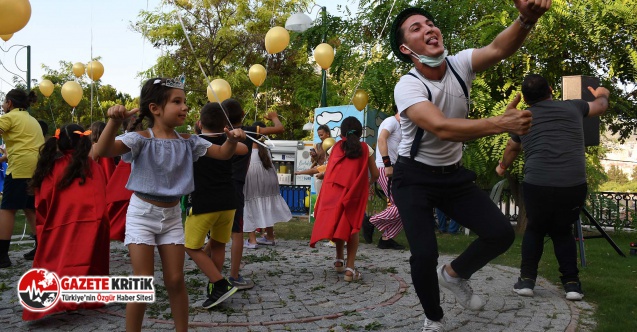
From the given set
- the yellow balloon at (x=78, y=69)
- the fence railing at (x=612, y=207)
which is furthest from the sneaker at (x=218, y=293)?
the fence railing at (x=612, y=207)

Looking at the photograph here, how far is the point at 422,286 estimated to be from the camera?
388 cm

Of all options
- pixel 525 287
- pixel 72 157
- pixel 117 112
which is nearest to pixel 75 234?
pixel 72 157

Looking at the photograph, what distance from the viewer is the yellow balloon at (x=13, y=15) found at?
4.90m

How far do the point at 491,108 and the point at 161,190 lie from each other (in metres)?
8.99

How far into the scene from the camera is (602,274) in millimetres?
6645

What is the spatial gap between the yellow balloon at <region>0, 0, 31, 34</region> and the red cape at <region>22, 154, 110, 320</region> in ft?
4.33

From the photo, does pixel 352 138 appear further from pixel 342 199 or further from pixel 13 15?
pixel 13 15

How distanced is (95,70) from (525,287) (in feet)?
30.5

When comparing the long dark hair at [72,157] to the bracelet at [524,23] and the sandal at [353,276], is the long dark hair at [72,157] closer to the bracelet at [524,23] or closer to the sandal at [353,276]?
the sandal at [353,276]

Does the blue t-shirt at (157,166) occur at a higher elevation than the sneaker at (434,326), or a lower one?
higher

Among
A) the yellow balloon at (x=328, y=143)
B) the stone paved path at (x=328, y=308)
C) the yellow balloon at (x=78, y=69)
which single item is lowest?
the stone paved path at (x=328, y=308)

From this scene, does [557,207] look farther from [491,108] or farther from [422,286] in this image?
[491,108]

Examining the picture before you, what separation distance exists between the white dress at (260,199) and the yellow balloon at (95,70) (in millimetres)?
4631

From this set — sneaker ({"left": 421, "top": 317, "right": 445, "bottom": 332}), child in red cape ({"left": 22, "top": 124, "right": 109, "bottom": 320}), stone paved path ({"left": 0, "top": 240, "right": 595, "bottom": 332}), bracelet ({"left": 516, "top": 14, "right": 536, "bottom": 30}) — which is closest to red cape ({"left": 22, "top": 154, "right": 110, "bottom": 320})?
child in red cape ({"left": 22, "top": 124, "right": 109, "bottom": 320})
